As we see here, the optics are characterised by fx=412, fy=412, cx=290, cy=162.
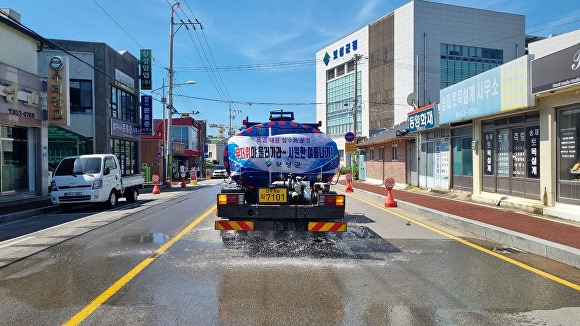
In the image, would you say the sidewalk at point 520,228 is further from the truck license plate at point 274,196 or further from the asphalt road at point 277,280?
the truck license plate at point 274,196

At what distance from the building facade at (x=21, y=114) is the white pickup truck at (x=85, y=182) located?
4398 millimetres

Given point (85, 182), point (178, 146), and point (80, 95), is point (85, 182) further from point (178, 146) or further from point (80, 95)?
point (178, 146)

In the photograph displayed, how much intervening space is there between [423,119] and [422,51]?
33.4 meters

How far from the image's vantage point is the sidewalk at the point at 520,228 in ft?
23.0

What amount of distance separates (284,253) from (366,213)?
6.37m

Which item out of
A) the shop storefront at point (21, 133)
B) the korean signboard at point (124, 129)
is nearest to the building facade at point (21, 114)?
the shop storefront at point (21, 133)

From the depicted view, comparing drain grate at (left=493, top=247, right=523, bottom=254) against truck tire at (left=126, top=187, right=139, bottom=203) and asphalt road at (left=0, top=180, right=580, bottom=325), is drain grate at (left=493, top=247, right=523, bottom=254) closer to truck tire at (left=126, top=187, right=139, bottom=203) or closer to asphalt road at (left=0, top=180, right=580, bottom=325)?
asphalt road at (left=0, top=180, right=580, bottom=325)

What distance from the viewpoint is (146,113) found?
33500mm

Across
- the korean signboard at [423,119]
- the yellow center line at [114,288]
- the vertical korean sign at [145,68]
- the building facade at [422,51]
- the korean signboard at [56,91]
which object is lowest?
the yellow center line at [114,288]

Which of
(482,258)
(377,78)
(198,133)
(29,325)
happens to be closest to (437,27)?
(377,78)

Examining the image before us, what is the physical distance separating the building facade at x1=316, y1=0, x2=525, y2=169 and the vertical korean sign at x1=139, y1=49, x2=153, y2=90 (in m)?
21.9

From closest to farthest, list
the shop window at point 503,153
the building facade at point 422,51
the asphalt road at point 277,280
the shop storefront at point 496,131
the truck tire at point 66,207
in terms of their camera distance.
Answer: the asphalt road at point 277,280
the shop storefront at point 496,131
the shop window at point 503,153
the truck tire at point 66,207
the building facade at point 422,51

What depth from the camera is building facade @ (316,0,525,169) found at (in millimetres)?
49750

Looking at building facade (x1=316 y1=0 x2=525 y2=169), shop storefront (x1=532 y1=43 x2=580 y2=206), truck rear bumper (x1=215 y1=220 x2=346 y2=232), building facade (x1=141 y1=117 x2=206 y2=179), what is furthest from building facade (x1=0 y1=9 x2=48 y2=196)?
building facade (x1=316 y1=0 x2=525 y2=169)
